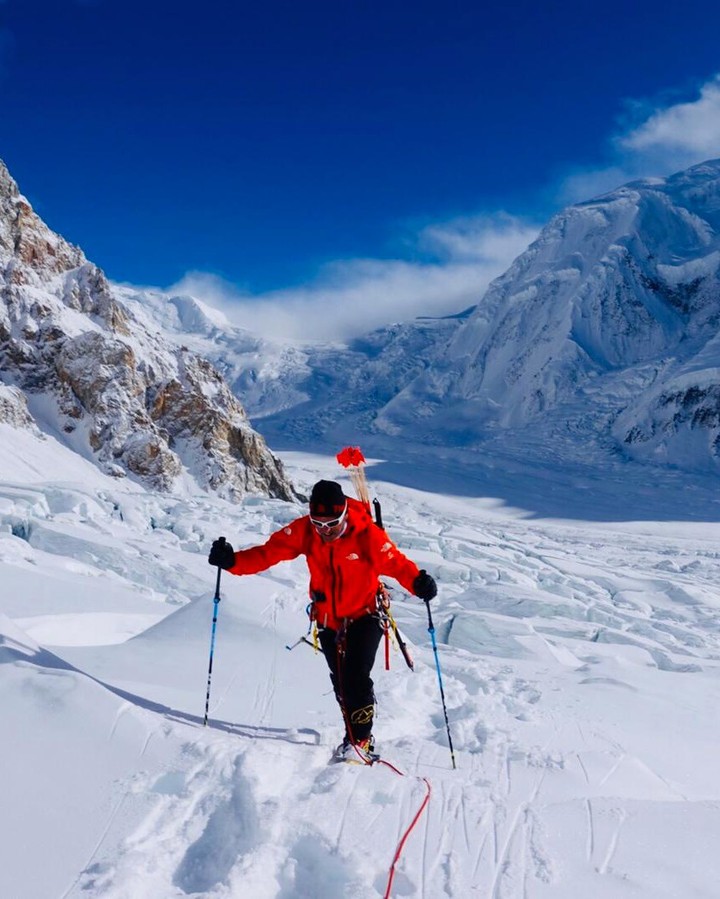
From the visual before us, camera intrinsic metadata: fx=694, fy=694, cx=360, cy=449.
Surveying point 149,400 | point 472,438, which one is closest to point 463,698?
point 149,400

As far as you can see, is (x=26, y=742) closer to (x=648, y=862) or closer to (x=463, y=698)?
(x=648, y=862)

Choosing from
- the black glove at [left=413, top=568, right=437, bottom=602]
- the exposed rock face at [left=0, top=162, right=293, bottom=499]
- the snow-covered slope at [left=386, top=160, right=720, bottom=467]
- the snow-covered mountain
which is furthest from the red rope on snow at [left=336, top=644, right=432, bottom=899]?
the snow-covered slope at [left=386, top=160, right=720, bottom=467]

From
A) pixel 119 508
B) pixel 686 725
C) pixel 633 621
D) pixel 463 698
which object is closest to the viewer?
pixel 463 698

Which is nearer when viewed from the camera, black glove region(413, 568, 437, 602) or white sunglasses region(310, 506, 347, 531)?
white sunglasses region(310, 506, 347, 531)

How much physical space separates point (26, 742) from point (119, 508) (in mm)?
16519

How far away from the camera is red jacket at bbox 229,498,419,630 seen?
3.97 metres

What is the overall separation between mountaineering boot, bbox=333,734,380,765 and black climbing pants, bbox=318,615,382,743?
5 cm

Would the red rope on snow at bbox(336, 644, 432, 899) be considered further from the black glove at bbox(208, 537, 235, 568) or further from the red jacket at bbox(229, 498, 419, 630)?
the black glove at bbox(208, 537, 235, 568)

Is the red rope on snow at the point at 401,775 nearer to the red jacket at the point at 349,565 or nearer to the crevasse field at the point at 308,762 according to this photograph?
the crevasse field at the point at 308,762

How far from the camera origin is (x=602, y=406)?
77.2 m

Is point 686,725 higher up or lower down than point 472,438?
lower down

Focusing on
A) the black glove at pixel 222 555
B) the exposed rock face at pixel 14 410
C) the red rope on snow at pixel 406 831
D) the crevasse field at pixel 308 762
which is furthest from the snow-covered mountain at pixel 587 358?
the red rope on snow at pixel 406 831

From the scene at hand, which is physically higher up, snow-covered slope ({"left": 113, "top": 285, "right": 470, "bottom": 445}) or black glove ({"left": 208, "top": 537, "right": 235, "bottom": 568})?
snow-covered slope ({"left": 113, "top": 285, "right": 470, "bottom": 445})

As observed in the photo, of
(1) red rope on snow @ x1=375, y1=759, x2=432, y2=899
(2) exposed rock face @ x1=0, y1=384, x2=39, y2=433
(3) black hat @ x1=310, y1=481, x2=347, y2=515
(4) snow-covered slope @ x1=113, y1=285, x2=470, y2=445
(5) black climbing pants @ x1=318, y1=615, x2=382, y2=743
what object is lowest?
(1) red rope on snow @ x1=375, y1=759, x2=432, y2=899
